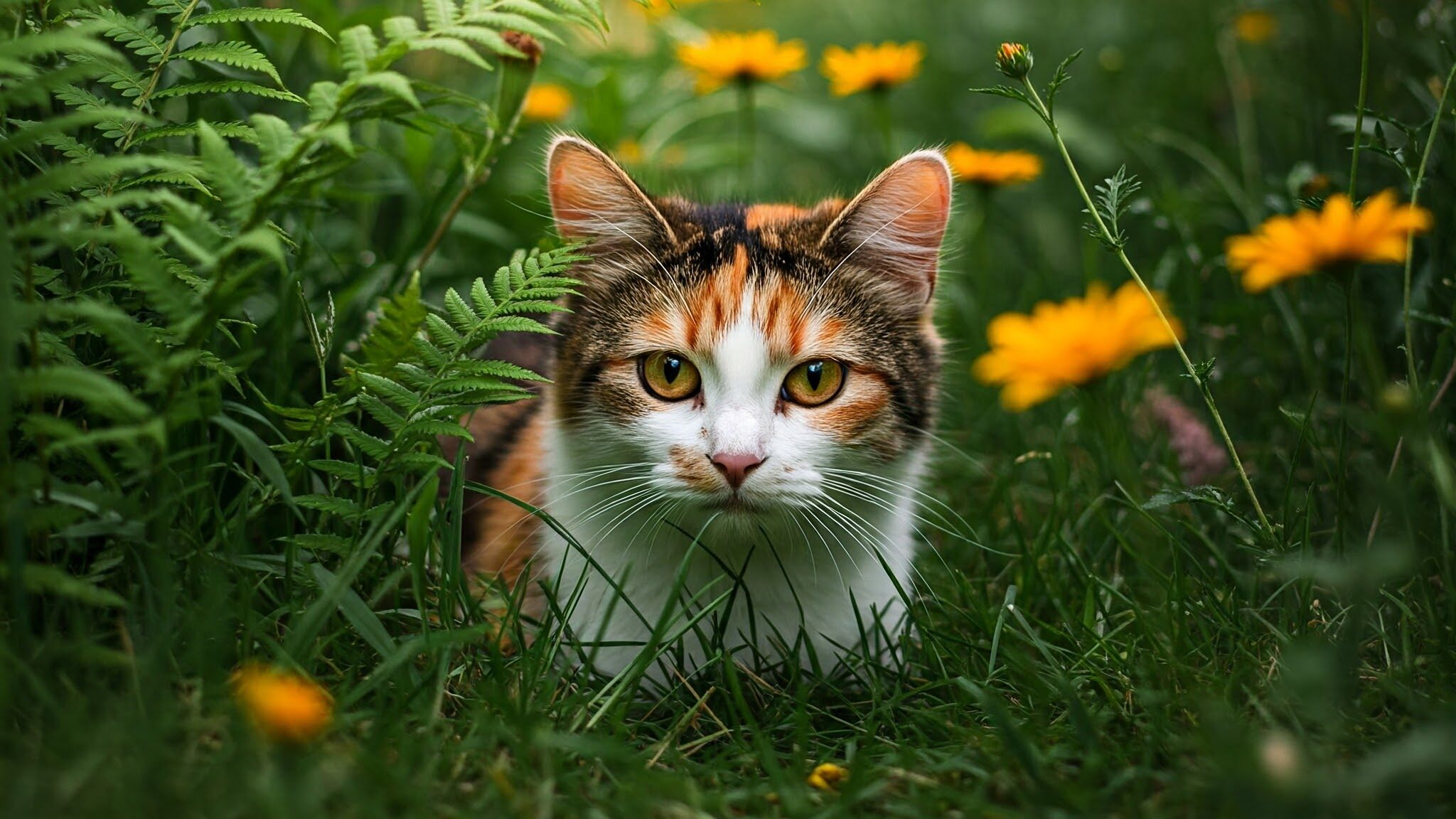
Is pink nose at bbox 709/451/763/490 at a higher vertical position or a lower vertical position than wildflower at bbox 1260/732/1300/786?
higher

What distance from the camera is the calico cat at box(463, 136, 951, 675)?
7.80ft

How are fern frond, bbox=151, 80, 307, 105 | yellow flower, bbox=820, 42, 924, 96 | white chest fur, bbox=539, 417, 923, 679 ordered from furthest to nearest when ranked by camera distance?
yellow flower, bbox=820, 42, 924, 96 → white chest fur, bbox=539, 417, 923, 679 → fern frond, bbox=151, 80, 307, 105

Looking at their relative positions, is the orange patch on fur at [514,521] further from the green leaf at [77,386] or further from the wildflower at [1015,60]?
the wildflower at [1015,60]

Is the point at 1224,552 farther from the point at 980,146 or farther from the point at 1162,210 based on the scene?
the point at 980,146

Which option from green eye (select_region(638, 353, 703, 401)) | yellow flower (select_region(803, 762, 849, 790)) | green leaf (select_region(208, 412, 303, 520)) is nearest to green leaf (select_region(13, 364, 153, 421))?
green leaf (select_region(208, 412, 303, 520))

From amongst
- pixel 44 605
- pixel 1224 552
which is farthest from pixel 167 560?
pixel 1224 552

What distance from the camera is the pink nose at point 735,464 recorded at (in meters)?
2.26

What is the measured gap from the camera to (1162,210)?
344 centimetres

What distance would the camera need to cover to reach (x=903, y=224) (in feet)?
9.14

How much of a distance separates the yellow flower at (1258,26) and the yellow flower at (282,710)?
4.34m

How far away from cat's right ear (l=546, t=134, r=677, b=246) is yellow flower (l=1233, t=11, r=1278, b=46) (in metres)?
2.99

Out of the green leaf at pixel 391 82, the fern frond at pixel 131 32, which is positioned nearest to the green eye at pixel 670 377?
the green leaf at pixel 391 82

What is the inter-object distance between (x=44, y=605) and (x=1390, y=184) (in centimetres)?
Result: 345

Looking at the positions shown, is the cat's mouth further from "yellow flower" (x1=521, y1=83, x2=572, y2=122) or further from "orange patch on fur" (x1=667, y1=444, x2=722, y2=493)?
"yellow flower" (x1=521, y1=83, x2=572, y2=122)
